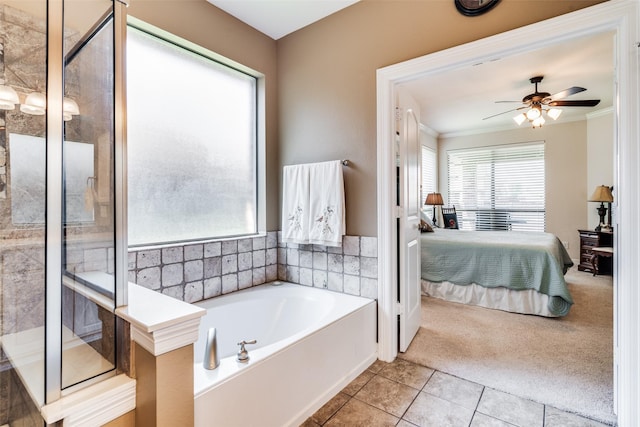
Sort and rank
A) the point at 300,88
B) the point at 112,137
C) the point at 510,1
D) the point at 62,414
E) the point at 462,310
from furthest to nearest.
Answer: the point at 462,310
the point at 300,88
the point at 510,1
the point at 112,137
the point at 62,414

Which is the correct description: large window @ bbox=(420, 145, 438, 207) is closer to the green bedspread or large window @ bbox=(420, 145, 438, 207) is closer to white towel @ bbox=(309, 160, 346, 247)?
the green bedspread

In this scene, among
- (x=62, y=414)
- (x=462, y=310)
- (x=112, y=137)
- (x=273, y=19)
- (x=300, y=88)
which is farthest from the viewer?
(x=462, y=310)

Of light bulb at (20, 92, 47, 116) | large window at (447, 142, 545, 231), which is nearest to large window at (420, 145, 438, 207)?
large window at (447, 142, 545, 231)

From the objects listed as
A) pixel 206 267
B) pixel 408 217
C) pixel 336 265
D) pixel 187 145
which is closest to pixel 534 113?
pixel 408 217

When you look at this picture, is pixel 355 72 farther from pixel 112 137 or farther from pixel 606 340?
pixel 606 340

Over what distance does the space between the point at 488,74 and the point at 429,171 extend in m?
2.78

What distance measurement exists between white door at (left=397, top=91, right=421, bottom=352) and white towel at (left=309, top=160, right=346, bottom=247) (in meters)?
0.44

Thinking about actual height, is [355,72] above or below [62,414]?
above

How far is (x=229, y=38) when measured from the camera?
2.38 m

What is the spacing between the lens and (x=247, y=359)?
54.7 inches

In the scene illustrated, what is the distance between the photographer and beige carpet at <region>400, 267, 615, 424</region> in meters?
1.84

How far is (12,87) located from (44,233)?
0.60 metres

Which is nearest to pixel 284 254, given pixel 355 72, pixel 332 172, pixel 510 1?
pixel 332 172

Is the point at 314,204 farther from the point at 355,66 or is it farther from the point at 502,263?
the point at 502,263
